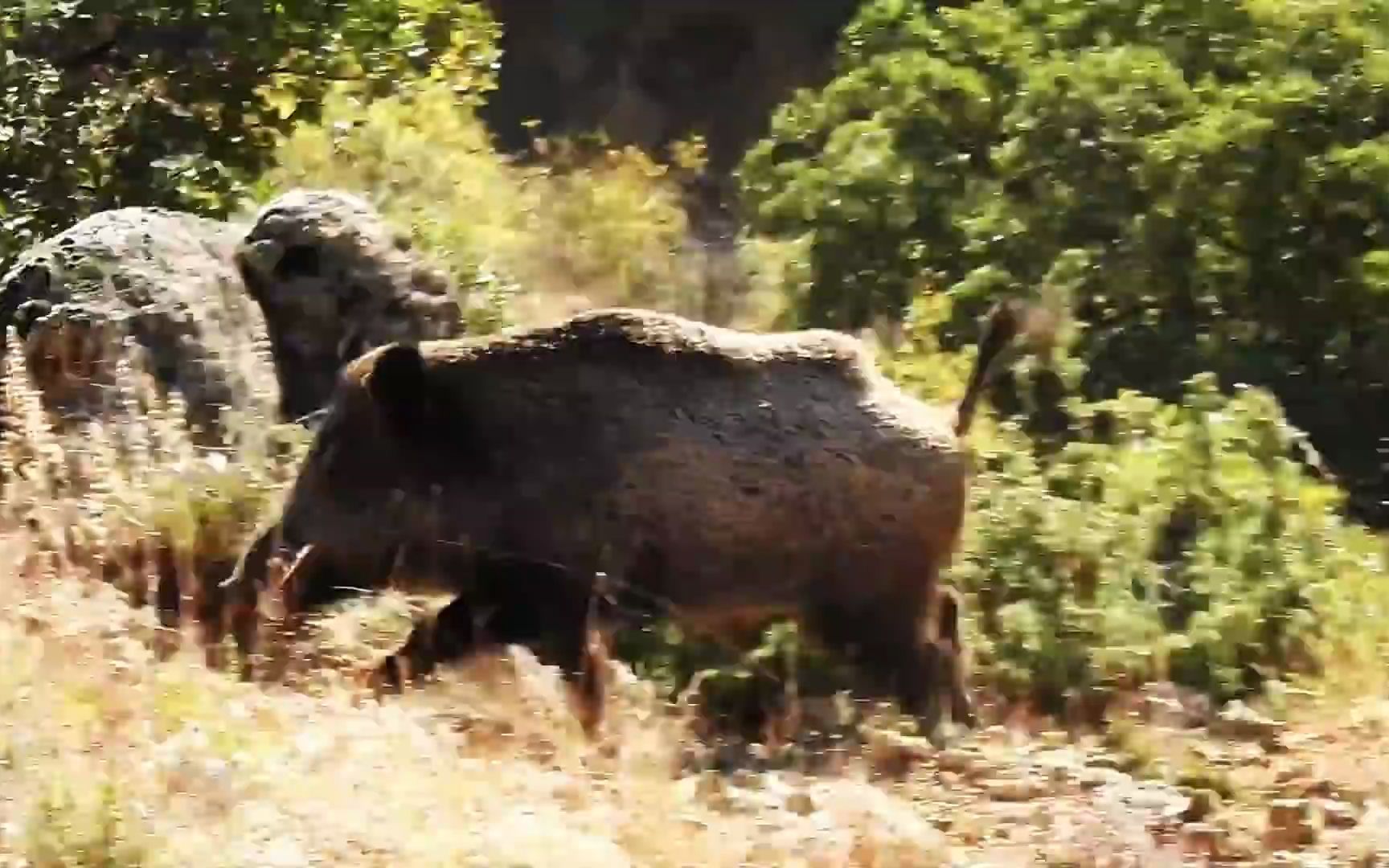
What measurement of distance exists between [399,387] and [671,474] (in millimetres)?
808

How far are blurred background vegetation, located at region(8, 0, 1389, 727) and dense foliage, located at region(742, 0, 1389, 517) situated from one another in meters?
0.02

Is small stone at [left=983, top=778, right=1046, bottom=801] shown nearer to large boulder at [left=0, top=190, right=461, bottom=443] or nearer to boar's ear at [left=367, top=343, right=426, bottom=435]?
boar's ear at [left=367, top=343, right=426, bottom=435]

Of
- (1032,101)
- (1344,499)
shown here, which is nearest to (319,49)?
(1032,101)

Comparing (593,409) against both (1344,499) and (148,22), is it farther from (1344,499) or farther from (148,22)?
(148,22)

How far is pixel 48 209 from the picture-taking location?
8.84 metres

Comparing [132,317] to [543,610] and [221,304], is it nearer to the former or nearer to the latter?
[221,304]

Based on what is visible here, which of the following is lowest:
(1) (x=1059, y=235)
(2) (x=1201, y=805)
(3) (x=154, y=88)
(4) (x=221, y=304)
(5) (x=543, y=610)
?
(2) (x=1201, y=805)

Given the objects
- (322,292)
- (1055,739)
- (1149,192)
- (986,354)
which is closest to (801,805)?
(1055,739)

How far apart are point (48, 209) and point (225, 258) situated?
1738 millimetres

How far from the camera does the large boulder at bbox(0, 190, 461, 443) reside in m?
6.88

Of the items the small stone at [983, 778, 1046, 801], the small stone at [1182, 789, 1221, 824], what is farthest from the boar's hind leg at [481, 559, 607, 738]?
the small stone at [1182, 789, 1221, 824]

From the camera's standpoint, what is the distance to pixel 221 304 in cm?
736

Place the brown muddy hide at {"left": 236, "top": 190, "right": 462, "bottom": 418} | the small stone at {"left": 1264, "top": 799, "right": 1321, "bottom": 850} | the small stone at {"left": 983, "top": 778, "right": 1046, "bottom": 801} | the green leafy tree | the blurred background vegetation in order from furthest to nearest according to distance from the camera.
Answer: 1. the green leafy tree
2. the brown muddy hide at {"left": 236, "top": 190, "right": 462, "bottom": 418}
3. the blurred background vegetation
4. the small stone at {"left": 983, "top": 778, "right": 1046, "bottom": 801}
5. the small stone at {"left": 1264, "top": 799, "right": 1321, "bottom": 850}

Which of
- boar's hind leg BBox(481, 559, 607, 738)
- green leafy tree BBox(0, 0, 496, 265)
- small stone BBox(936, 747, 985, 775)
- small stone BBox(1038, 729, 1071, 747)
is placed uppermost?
green leafy tree BBox(0, 0, 496, 265)
